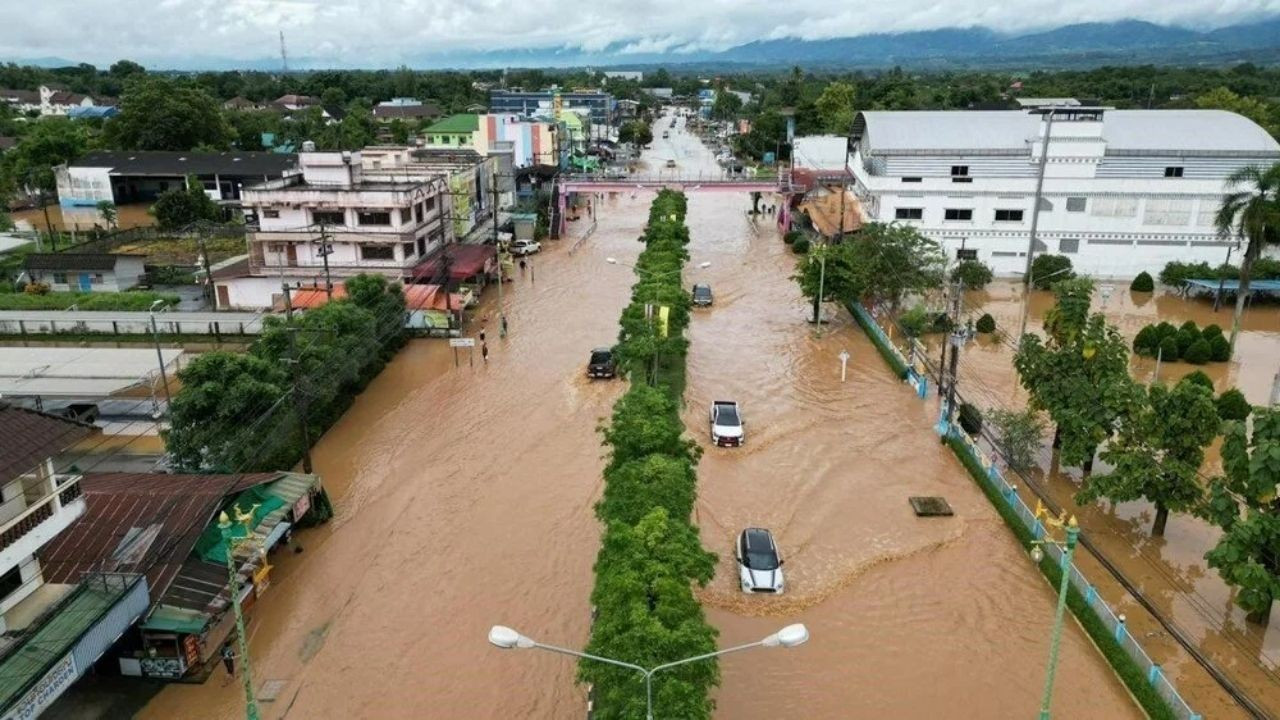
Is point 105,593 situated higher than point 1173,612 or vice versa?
point 105,593

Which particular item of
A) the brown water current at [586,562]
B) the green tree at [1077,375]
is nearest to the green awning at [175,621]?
the brown water current at [586,562]

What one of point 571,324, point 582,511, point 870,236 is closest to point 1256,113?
point 870,236

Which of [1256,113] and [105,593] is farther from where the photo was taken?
[1256,113]

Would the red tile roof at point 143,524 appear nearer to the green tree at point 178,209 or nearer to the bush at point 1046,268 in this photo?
the bush at point 1046,268

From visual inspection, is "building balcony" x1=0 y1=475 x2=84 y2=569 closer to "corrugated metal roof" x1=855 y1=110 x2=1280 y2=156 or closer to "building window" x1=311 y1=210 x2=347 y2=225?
"building window" x1=311 y1=210 x2=347 y2=225

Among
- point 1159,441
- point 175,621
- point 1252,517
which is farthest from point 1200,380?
point 175,621

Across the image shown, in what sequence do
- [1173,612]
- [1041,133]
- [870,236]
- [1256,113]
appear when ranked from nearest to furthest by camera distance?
[1173,612]
[870,236]
[1041,133]
[1256,113]

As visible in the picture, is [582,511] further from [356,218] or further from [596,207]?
[596,207]

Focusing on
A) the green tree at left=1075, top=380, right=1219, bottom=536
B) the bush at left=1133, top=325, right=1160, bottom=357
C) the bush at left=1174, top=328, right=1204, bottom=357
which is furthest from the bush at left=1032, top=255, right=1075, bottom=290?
the green tree at left=1075, top=380, right=1219, bottom=536

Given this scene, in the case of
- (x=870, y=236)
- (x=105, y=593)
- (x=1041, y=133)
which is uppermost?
(x=1041, y=133)

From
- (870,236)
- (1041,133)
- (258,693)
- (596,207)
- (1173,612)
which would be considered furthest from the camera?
(596,207)
